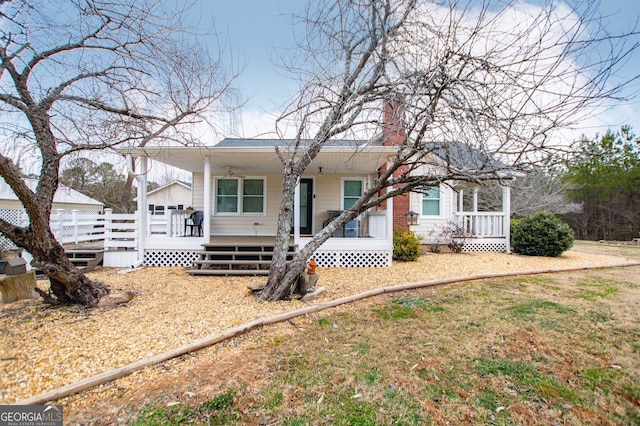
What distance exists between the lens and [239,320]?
12.5ft

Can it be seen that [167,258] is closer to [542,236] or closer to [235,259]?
[235,259]

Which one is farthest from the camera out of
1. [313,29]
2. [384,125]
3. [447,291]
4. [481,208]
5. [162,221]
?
[481,208]

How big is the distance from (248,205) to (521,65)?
26.9 ft

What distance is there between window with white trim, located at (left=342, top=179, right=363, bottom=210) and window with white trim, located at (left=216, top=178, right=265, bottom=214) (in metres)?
2.78

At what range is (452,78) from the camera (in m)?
3.62

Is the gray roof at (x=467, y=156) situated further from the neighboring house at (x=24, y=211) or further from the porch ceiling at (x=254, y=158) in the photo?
the neighboring house at (x=24, y=211)

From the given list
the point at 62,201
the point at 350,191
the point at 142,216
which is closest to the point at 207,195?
the point at 142,216

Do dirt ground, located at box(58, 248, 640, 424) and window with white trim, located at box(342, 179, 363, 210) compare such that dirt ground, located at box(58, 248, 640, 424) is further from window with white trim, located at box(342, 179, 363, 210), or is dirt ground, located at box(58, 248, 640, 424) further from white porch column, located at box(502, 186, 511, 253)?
white porch column, located at box(502, 186, 511, 253)

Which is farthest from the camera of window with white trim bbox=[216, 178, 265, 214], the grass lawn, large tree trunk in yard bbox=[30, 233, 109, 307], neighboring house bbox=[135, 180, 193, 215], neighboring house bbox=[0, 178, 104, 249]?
neighboring house bbox=[135, 180, 193, 215]

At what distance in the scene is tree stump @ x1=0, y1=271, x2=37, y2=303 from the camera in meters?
4.44

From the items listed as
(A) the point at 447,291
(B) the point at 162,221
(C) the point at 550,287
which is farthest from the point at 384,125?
(B) the point at 162,221

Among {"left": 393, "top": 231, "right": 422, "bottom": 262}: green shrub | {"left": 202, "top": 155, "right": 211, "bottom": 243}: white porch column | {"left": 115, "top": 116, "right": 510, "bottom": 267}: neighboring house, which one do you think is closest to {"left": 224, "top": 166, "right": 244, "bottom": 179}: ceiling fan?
{"left": 115, "top": 116, "right": 510, "bottom": 267}: neighboring house

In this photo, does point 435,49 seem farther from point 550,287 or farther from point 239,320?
point 550,287

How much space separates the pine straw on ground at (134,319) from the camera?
2703mm
